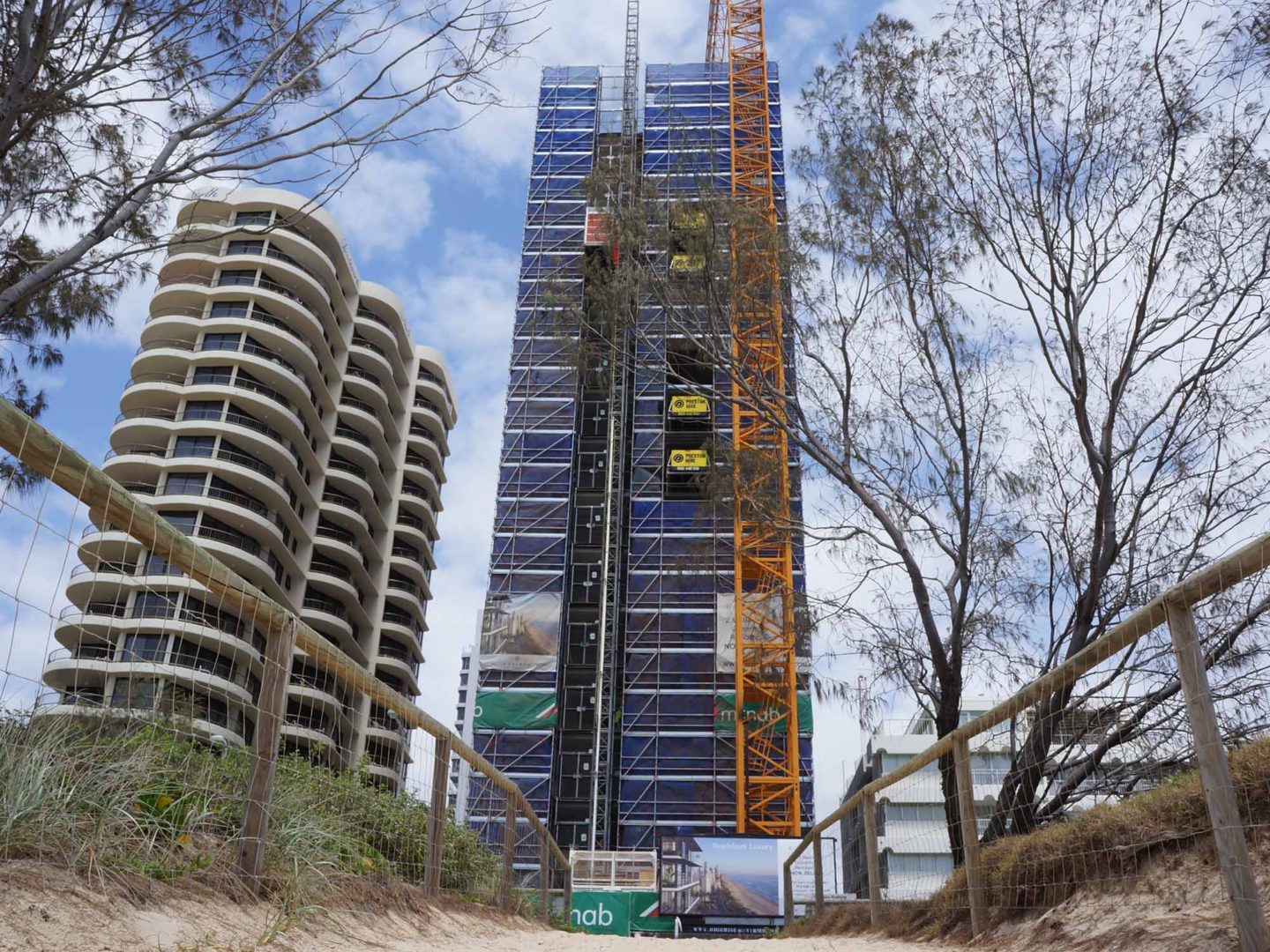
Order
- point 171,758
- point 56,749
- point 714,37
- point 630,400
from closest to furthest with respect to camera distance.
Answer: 1. point 56,749
2. point 171,758
3. point 630,400
4. point 714,37

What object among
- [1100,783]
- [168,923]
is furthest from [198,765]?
[1100,783]

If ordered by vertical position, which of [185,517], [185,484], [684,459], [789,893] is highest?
[684,459]

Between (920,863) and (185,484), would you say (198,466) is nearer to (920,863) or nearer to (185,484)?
(185,484)

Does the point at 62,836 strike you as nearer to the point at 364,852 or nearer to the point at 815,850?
the point at 364,852

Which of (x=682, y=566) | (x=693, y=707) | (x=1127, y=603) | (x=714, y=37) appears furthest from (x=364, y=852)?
(x=714, y=37)

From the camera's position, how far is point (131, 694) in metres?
3.94

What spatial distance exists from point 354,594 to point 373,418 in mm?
7331

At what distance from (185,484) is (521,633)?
41.9ft

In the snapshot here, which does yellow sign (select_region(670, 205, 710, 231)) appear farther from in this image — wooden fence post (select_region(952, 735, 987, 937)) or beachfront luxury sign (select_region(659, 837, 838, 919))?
beachfront luxury sign (select_region(659, 837, 838, 919))

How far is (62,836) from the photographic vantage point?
2842mm

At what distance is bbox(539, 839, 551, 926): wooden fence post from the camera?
934 centimetres

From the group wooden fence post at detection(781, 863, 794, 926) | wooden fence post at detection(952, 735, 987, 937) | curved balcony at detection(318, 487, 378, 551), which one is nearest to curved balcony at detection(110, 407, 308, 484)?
curved balcony at detection(318, 487, 378, 551)

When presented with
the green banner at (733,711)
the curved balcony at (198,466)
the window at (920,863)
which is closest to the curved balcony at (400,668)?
the curved balcony at (198,466)

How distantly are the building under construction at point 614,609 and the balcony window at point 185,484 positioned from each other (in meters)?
10.2
